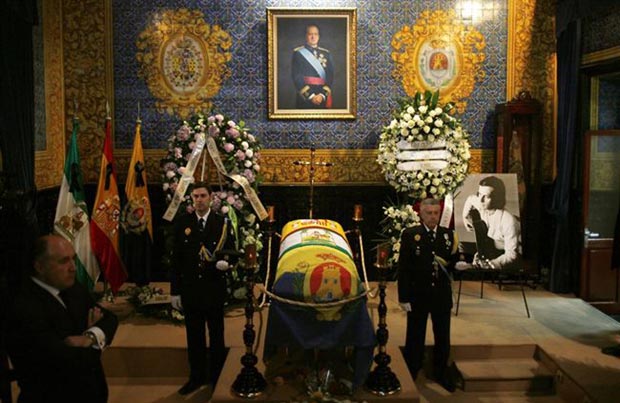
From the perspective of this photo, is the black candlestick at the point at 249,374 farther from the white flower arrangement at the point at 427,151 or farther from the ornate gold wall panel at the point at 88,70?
the ornate gold wall panel at the point at 88,70

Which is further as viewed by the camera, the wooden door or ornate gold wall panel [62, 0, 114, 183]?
ornate gold wall panel [62, 0, 114, 183]

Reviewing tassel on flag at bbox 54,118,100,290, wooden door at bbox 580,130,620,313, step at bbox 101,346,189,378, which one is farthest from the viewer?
wooden door at bbox 580,130,620,313

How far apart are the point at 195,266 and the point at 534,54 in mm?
5573

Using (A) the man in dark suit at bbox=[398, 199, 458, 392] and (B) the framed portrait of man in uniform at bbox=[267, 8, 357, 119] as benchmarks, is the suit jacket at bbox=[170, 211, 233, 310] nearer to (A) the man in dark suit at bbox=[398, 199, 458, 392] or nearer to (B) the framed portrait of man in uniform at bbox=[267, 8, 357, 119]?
(A) the man in dark suit at bbox=[398, 199, 458, 392]

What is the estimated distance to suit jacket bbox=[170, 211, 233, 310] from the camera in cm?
596

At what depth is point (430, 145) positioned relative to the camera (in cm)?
831

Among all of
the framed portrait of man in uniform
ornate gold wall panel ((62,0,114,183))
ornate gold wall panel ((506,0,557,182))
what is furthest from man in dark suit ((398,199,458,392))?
ornate gold wall panel ((62,0,114,183))

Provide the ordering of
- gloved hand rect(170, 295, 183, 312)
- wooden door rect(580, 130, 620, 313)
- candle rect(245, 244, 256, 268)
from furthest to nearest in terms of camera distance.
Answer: wooden door rect(580, 130, 620, 313) < gloved hand rect(170, 295, 183, 312) < candle rect(245, 244, 256, 268)

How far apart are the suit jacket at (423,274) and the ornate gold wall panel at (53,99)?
444cm

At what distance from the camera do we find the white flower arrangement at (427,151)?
8273mm

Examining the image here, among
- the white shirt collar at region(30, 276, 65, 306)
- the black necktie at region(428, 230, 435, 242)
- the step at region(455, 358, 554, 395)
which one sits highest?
the black necktie at region(428, 230, 435, 242)

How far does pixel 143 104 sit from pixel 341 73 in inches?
100

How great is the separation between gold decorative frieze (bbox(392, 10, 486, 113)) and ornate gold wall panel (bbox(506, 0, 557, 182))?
411mm

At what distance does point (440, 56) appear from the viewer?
30.4ft
